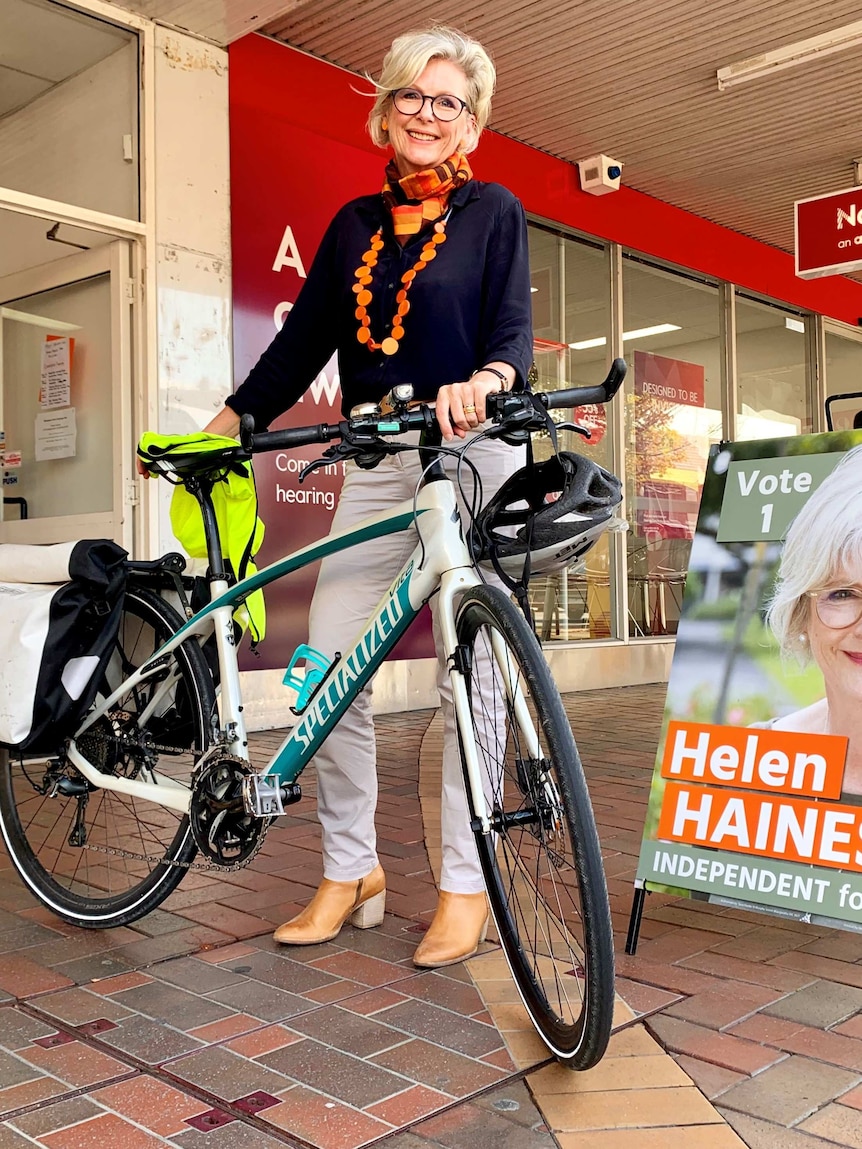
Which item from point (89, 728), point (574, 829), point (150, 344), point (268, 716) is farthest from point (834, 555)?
point (150, 344)

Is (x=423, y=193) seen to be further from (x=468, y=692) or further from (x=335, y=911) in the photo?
(x=335, y=911)

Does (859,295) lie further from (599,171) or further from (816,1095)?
(816,1095)

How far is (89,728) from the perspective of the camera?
262 cm

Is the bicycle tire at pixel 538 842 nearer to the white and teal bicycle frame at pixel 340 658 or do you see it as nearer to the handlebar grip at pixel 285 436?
the white and teal bicycle frame at pixel 340 658

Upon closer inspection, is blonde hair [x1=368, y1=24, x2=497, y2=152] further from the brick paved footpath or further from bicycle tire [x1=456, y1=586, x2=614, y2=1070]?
the brick paved footpath

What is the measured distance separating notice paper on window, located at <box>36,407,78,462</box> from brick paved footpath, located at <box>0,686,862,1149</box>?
336cm

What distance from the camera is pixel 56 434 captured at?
5.90 meters

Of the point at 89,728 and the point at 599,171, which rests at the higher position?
the point at 599,171

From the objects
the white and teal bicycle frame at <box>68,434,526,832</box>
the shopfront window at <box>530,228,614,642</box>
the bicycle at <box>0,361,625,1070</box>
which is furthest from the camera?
the shopfront window at <box>530,228,614,642</box>

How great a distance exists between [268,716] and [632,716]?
88.2 inches

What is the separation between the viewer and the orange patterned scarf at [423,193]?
2436mm

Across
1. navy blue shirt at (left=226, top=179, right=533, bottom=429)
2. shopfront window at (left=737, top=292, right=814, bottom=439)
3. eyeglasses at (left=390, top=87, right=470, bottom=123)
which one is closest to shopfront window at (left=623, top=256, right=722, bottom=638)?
shopfront window at (left=737, top=292, right=814, bottom=439)

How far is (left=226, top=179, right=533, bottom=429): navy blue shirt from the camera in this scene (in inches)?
95.0

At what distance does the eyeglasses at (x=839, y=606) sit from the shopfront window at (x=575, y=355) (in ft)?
17.1
